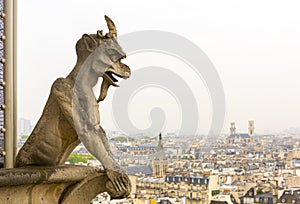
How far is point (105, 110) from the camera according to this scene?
1219 mm

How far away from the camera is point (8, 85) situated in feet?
4.47

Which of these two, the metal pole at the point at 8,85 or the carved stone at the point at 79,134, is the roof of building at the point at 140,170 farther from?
the metal pole at the point at 8,85

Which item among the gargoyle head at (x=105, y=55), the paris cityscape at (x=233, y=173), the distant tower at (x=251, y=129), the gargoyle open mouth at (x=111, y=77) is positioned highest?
the gargoyle head at (x=105, y=55)

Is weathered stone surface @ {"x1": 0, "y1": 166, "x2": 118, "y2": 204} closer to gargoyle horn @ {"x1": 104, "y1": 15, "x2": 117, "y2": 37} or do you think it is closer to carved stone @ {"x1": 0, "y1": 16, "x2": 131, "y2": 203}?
carved stone @ {"x1": 0, "y1": 16, "x2": 131, "y2": 203}

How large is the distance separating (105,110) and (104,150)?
18 centimetres

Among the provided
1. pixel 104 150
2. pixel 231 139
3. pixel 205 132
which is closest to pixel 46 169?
pixel 104 150

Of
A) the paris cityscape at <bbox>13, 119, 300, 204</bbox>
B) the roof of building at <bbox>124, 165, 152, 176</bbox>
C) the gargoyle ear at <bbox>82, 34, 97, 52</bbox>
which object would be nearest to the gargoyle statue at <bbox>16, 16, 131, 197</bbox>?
the gargoyle ear at <bbox>82, 34, 97, 52</bbox>

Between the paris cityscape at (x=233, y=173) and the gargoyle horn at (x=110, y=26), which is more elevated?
the gargoyle horn at (x=110, y=26)

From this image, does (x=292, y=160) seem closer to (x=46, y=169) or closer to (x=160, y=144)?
(x=160, y=144)

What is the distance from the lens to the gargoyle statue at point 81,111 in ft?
3.46

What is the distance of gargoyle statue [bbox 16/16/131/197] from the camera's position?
1.05 m

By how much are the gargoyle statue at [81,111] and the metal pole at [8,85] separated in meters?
0.23

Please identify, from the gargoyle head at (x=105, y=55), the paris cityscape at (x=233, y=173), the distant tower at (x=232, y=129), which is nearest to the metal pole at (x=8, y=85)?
the paris cityscape at (x=233, y=173)

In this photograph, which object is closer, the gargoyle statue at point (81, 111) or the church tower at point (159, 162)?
the gargoyle statue at point (81, 111)
